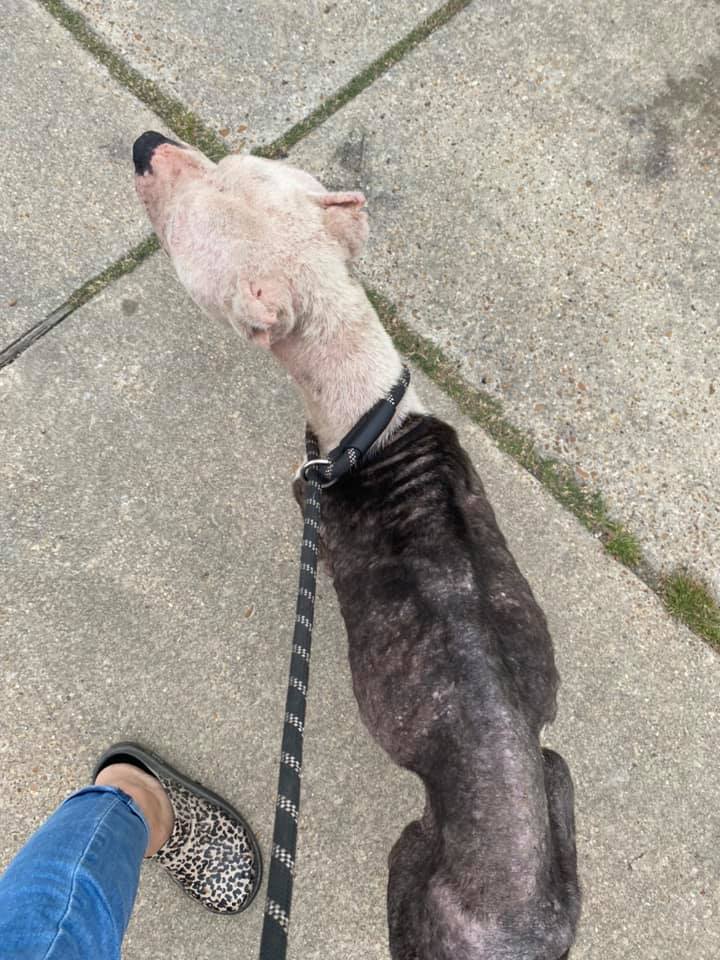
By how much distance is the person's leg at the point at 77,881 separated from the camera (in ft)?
6.65

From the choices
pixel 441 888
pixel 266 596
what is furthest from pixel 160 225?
pixel 441 888

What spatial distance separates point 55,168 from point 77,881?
3485mm

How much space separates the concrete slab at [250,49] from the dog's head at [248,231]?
57.1 inches

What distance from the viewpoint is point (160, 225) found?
2.64m

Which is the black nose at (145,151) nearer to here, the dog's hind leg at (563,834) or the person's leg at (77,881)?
the person's leg at (77,881)

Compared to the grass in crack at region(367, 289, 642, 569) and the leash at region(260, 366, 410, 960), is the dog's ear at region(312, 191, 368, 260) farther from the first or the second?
the grass in crack at region(367, 289, 642, 569)

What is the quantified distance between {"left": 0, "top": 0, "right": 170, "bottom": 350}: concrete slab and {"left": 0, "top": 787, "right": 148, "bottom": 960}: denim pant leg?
2.40 meters

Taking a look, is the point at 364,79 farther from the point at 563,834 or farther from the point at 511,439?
the point at 563,834

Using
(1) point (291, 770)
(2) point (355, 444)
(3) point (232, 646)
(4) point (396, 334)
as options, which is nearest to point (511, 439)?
(4) point (396, 334)

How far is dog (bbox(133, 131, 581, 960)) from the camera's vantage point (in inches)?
89.3

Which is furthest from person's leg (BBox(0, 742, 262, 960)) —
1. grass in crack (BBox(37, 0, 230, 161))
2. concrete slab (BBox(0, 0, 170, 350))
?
grass in crack (BBox(37, 0, 230, 161))

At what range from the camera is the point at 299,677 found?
2.10m

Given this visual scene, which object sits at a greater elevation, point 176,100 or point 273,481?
point 176,100

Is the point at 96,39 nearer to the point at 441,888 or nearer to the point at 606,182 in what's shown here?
the point at 606,182
